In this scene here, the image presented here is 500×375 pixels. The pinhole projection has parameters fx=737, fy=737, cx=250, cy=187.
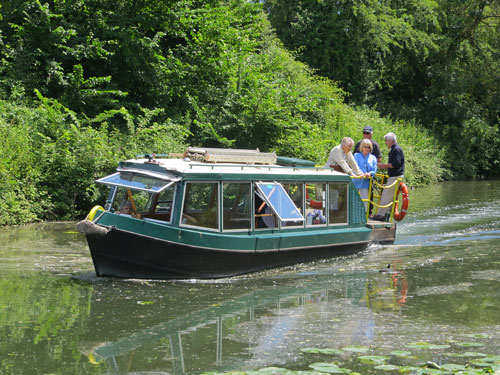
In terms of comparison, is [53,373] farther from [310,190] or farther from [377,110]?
[377,110]

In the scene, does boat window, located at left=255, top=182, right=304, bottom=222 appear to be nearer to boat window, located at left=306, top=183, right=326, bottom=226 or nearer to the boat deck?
boat window, located at left=306, top=183, right=326, bottom=226

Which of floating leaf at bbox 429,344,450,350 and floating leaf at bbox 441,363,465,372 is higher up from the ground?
floating leaf at bbox 441,363,465,372

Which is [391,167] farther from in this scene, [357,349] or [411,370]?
[411,370]

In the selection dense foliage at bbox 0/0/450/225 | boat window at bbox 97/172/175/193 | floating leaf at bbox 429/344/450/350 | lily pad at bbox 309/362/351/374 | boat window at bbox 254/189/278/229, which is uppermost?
dense foliage at bbox 0/0/450/225

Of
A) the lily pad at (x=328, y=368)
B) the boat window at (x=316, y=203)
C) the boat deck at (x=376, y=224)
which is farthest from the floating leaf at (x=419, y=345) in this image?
the boat deck at (x=376, y=224)

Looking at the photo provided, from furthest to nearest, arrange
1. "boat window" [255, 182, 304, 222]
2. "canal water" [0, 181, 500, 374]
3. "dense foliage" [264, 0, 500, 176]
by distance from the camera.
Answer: "dense foliage" [264, 0, 500, 176]
"boat window" [255, 182, 304, 222]
"canal water" [0, 181, 500, 374]

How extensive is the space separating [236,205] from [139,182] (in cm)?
168

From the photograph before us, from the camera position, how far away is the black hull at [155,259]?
11148 mm

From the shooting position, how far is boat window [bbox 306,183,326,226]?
1388 centimetres

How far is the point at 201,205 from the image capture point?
38.6ft

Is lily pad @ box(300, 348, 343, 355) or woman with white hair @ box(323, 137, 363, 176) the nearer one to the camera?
lily pad @ box(300, 348, 343, 355)

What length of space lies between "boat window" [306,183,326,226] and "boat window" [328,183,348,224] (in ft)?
0.53

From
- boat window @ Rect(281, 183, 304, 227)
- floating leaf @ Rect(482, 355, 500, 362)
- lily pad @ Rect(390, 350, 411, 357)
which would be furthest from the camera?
boat window @ Rect(281, 183, 304, 227)

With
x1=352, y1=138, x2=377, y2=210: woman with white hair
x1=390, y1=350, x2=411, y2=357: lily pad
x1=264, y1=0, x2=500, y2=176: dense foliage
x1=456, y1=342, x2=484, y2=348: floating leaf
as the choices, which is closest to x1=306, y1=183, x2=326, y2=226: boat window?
x1=352, y1=138, x2=377, y2=210: woman with white hair
